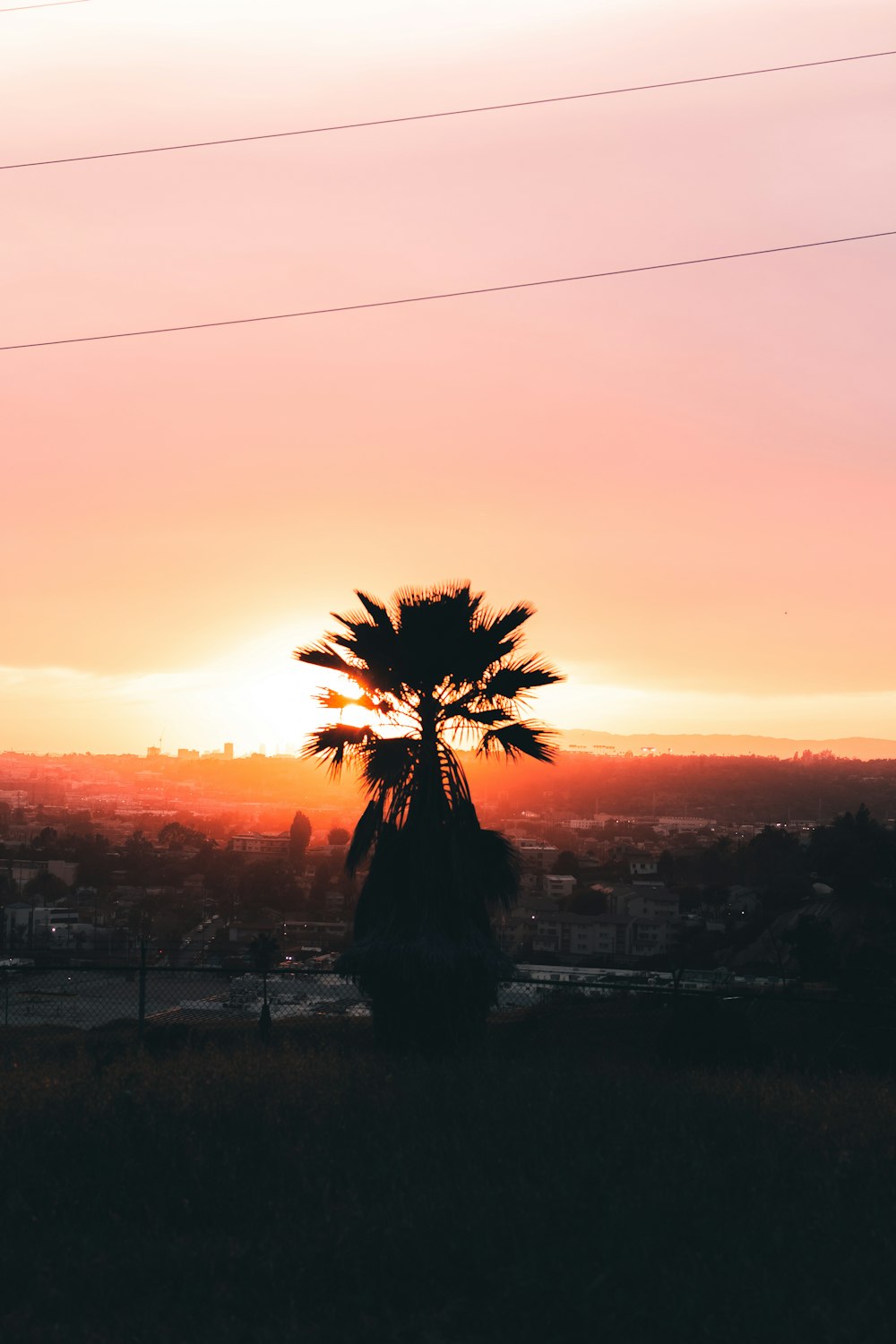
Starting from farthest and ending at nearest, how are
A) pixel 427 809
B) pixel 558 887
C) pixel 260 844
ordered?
pixel 260 844 < pixel 558 887 < pixel 427 809

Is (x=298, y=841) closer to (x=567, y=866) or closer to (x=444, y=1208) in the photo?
(x=567, y=866)

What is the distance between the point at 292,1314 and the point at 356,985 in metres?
9.85

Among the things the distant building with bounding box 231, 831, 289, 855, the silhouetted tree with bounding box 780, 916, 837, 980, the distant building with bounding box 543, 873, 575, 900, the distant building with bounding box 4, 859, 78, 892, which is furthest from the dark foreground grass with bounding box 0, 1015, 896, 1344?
the distant building with bounding box 231, 831, 289, 855

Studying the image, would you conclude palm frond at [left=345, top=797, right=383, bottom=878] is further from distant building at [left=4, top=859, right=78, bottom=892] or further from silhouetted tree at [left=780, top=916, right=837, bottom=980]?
distant building at [left=4, top=859, right=78, bottom=892]

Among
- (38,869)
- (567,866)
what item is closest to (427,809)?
(38,869)

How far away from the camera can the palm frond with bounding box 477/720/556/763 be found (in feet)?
56.4

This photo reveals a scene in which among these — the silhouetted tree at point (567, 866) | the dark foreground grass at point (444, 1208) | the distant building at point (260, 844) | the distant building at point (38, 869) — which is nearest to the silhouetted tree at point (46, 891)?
the distant building at point (38, 869)

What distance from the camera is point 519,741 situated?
56.7ft

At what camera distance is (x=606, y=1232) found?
7.74 m

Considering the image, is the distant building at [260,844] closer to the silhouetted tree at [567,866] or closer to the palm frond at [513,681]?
the silhouetted tree at [567,866]

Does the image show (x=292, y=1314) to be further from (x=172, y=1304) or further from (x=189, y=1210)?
(x=189, y=1210)

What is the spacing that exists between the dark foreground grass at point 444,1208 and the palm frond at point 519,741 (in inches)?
228

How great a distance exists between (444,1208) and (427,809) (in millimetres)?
8532

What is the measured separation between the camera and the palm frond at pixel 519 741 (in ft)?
56.4
